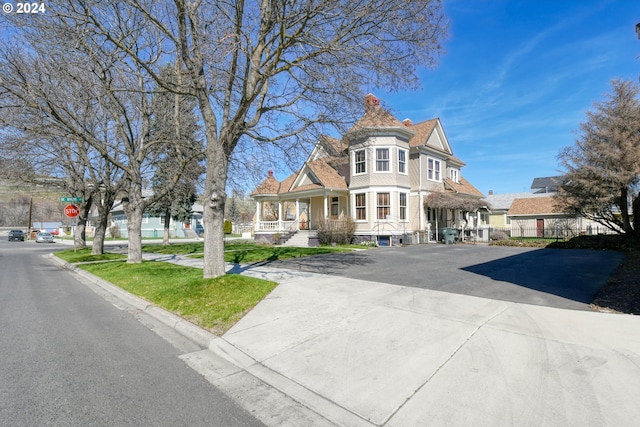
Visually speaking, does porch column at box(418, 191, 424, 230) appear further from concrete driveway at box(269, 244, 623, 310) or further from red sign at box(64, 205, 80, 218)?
red sign at box(64, 205, 80, 218)

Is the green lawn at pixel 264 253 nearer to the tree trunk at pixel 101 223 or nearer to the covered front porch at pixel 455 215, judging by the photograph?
the tree trunk at pixel 101 223

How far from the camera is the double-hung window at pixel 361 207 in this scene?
22672mm

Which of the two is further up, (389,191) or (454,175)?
(454,175)

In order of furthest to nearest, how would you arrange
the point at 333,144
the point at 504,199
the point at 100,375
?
the point at 504,199
the point at 333,144
the point at 100,375

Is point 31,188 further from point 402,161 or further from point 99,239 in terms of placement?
point 402,161

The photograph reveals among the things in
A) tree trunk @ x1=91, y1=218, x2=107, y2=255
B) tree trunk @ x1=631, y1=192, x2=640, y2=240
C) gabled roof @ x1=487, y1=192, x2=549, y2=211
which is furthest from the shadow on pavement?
gabled roof @ x1=487, y1=192, x2=549, y2=211

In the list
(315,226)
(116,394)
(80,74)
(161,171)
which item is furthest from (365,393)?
(315,226)

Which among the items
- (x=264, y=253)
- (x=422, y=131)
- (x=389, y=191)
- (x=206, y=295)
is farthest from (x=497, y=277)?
(x=422, y=131)

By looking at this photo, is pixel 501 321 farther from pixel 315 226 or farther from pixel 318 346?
pixel 315 226

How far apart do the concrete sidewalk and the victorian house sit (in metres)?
15.0

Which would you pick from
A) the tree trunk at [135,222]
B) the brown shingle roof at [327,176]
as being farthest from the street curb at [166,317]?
the brown shingle roof at [327,176]

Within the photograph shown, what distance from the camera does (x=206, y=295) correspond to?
Result: 7.01 m

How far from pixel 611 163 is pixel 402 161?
11.3 metres

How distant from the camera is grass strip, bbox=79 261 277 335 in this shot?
19.8 ft
